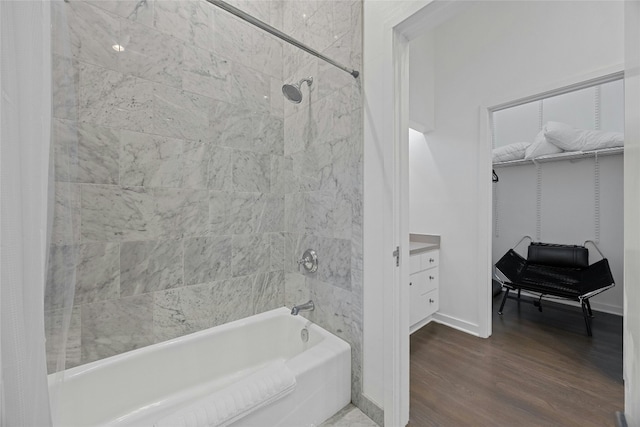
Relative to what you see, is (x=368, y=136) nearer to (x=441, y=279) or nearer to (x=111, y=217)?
(x=111, y=217)

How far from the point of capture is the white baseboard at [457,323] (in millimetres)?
2549

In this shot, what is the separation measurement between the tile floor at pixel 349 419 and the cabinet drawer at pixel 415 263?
4.18 ft

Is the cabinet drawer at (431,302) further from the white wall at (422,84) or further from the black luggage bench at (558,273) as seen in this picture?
the white wall at (422,84)

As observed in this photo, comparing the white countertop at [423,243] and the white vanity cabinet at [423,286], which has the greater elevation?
the white countertop at [423,243]

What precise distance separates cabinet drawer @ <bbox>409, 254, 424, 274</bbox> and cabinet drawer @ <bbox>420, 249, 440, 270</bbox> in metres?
0.04

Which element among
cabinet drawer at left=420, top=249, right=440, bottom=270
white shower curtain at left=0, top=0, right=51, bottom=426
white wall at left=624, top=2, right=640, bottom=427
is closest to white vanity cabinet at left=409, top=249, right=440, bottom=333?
cabinet drawer at left=420, top=249, right=440, bottom=270

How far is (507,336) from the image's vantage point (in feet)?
8.16

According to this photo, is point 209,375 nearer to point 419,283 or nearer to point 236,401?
point 236,401

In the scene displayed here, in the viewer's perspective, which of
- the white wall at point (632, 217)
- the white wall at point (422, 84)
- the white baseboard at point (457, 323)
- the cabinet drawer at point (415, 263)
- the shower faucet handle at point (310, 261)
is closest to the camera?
the white wall at point (632, 217)

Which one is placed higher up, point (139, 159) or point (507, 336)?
point (139, 159)

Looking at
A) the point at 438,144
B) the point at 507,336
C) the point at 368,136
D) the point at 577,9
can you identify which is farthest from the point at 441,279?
the point at 577,9

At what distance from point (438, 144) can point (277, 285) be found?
227 cm

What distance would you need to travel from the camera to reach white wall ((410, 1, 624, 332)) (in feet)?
6.89

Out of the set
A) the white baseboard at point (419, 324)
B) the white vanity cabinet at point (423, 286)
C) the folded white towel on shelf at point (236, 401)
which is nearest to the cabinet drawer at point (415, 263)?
the white vanity cabinet at point (423, 286)
